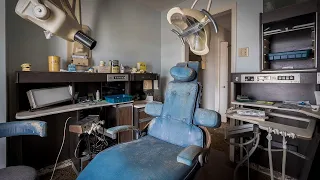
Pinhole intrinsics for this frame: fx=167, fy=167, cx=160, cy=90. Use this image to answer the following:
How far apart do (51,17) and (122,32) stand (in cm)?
203

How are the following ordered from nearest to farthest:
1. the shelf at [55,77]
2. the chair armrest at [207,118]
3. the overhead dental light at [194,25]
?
the overhead dental light at [194,25], the chair armrest at [207,118], the shelf at [55,77]

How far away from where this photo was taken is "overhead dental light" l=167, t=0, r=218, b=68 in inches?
45.4

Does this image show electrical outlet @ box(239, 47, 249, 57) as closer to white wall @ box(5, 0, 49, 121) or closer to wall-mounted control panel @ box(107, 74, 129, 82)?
wall-mounted control panel @ box(107, 74, 129, 82)

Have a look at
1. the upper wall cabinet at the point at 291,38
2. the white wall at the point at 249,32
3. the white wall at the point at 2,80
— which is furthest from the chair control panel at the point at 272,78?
the white wall at the point at 2,80

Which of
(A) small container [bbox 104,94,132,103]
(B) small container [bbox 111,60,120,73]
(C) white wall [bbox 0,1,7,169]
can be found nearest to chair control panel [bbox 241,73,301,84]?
(A) small container [bbox 104,94,132,103]

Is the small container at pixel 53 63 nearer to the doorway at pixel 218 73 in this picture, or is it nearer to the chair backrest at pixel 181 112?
the chair backrest at pixel 181 112

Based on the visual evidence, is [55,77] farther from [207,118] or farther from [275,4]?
[275,4]

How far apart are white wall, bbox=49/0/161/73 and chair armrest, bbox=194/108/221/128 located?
6.36 feet

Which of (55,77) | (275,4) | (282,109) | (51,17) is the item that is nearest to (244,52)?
(275,4)

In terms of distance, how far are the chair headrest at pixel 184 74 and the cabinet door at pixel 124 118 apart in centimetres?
118

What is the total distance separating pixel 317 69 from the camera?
1.65m

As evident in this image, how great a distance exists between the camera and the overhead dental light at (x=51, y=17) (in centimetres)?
102

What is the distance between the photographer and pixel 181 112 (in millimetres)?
1513

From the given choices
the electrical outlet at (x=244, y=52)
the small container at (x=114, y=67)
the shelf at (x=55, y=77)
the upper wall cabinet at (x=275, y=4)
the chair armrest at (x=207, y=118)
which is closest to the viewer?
the chair armrest at (x=207, y=118)
